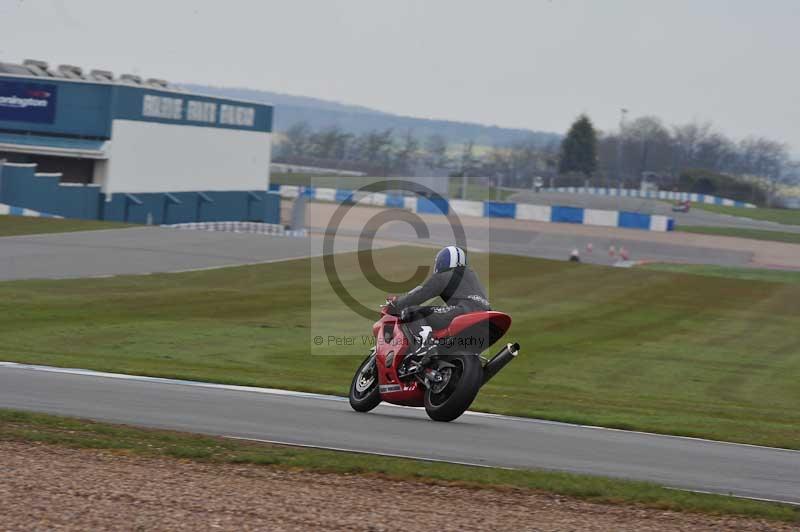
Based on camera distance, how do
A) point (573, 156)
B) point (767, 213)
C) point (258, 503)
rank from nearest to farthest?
point (258, 503) < point (767, 213) < point (573, 156)

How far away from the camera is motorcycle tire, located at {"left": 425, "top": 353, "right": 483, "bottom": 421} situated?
10.6 meters

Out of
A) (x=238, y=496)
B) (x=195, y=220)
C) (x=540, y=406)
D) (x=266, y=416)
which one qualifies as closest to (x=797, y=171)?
(x=195, y=220)

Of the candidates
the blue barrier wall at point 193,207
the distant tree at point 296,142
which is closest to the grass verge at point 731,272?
the blue barrier wall at point 193,207

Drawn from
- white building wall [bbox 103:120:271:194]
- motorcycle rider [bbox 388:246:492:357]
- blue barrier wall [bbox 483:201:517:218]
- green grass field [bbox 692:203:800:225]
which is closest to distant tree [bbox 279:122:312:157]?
white building wall [bbox 103:120:271:194]

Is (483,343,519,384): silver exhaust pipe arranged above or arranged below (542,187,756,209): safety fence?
below

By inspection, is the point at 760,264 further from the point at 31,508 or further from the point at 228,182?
the point at 31,508

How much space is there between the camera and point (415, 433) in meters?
10.3

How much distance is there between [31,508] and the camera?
6.70m

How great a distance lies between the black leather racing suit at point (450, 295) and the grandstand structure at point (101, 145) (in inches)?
1728

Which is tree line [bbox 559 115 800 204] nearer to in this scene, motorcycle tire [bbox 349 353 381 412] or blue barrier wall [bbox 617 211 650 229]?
blue barrier wall [bbox 617 211 650 229]

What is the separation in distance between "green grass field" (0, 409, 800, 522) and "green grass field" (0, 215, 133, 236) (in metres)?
29.4

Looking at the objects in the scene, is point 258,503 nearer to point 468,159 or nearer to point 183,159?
point 183,159

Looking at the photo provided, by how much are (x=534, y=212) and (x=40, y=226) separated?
132ft

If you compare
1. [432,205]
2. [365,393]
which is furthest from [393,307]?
[432,205]
